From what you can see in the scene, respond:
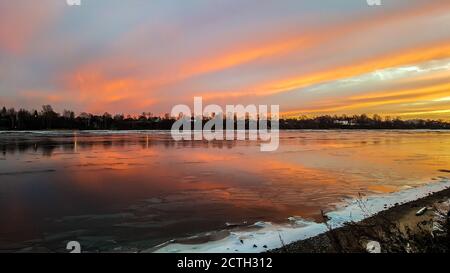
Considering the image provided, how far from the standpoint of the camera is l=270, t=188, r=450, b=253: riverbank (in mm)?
3422

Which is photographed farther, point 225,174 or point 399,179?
point 225,174

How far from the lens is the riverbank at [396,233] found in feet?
11.2

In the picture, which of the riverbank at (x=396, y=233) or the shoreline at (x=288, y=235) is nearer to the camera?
the riverbank at (x=396, y=233)

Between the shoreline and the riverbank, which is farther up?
the riverbank

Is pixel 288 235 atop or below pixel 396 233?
below

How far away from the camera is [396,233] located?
6512 millimetres

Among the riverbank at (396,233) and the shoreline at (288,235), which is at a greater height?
the riverbank at (396,233)

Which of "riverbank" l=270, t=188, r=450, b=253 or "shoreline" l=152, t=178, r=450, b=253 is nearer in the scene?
"riverbank" l=270, t=188, r=450, b=253

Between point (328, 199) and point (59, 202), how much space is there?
815cm

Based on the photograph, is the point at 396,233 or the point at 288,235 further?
the point at 288,235

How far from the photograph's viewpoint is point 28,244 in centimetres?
684
